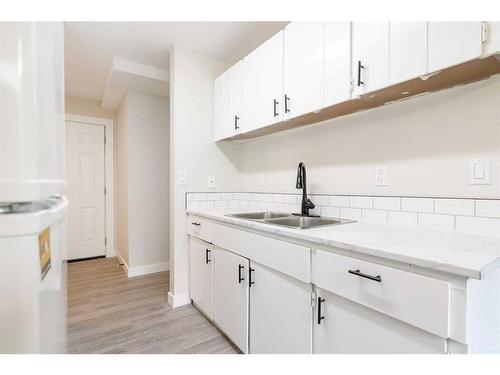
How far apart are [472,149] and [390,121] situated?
400 mm

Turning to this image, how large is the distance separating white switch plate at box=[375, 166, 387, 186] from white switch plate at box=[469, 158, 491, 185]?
0.37 m

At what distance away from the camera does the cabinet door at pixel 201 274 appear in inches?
73.5

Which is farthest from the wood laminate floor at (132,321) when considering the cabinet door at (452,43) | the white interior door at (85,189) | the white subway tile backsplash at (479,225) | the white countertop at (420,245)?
the cabinet door at (452,43)

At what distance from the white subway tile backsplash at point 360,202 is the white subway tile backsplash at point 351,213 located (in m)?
0.03

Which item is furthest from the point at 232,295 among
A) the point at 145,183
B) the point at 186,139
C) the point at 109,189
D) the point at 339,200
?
the point at 109,189

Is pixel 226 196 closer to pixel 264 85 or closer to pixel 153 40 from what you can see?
pixel 264 85

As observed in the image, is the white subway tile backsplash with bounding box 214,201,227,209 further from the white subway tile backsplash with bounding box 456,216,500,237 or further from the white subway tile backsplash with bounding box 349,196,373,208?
the white subway tile backsplash with bounding box 456,216,500,237

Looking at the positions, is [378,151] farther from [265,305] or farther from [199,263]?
[199,263]

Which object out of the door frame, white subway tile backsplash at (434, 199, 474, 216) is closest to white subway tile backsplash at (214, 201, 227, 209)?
white subway tile backsplash at (434, 199, 474, 216)

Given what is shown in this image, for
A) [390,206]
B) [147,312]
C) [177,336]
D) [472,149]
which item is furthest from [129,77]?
[472,149]

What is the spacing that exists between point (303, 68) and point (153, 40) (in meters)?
1.45

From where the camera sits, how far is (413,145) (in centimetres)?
127

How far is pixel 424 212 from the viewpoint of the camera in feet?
3.99

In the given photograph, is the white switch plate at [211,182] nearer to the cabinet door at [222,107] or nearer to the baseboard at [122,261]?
the cabinet door at [222,107]
